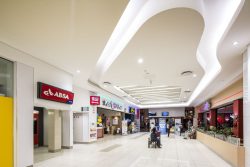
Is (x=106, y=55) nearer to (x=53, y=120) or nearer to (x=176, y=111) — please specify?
(x=53, y=120)

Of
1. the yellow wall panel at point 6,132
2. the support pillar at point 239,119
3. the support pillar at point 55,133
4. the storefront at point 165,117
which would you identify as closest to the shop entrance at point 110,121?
the storefront at point 165,117

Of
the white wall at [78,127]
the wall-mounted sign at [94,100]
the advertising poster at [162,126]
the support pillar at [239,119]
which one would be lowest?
the advertising poster at [162,126]

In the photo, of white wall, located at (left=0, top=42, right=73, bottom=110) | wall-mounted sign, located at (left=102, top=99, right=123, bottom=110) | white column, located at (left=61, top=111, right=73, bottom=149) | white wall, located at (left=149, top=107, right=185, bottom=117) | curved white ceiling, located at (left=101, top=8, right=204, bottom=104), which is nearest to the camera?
curved white ceiling, located at (left=101, top=8, right=204, bottom=104)

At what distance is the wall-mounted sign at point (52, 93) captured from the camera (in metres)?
6.66

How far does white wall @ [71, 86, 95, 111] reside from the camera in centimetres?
1111

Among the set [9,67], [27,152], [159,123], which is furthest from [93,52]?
[159,123]

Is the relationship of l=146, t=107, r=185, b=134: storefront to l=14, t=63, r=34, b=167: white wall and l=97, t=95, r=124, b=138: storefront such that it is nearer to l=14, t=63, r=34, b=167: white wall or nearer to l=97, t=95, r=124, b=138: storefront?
l=97, t=95, r=124, b=138: storefront

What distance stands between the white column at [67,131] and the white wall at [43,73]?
1.18 meters

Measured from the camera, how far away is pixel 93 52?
5.93 m

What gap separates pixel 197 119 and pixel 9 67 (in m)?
20.5

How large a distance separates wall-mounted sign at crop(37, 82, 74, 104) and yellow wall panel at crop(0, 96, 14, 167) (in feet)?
4.00

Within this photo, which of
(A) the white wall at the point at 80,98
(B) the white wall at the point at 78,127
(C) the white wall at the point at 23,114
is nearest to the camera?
(C) the white wall at the point at 23,114

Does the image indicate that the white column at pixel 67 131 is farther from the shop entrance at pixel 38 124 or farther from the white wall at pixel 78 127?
the shop entrance at pixel 38 124

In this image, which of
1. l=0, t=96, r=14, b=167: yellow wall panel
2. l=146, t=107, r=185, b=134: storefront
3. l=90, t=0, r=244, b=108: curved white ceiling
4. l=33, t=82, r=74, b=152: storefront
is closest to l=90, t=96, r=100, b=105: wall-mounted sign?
l=33, t=82, r=74, b=152: storefront
